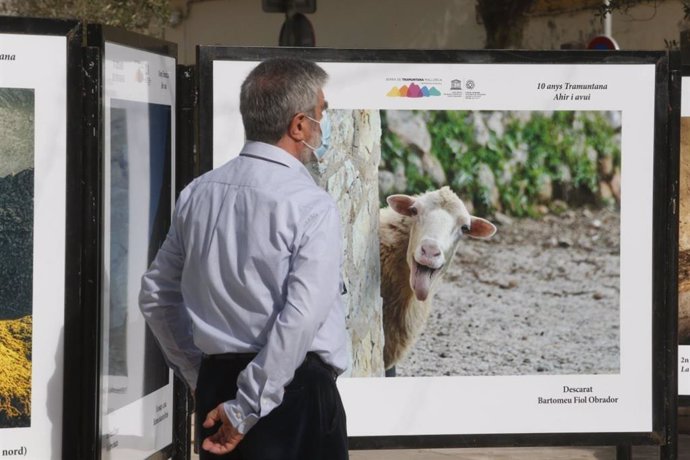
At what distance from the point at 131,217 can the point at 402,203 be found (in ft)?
3.47

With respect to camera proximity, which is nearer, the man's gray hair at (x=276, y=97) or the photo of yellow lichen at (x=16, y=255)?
the man's gray hair at (x=276, y=97)

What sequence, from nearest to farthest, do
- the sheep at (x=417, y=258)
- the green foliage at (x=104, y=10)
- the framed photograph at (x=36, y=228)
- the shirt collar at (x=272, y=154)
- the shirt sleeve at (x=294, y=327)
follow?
the shirt sleeve at (x=294, y=327) → the shirt collar at (x=272, y=154) → the framed photograph at (x=36, y=228) → the sheep at (x=417, y=258) → the green foliage at (x=104, y=10)

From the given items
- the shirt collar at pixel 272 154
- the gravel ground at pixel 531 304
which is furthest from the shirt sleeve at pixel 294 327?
the gravel ground at pixel 531 304

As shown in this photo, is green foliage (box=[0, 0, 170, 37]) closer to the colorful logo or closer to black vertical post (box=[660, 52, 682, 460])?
the colorful logo

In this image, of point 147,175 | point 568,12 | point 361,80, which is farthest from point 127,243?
point 568,12

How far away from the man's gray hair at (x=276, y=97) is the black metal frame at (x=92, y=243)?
1082 millimetres

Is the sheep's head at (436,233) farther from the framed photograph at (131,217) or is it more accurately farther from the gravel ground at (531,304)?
the framed photograph at (131,217)

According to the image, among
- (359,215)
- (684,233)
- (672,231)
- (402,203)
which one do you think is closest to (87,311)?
(359,215)

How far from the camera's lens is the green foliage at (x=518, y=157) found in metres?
5.28

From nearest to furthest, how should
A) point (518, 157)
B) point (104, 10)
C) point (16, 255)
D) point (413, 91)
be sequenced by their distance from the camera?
point (16, 255) → point (413, 91) → point (518, 157) → point (104, 10)

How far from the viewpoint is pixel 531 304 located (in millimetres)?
5430

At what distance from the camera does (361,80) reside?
17.0ft

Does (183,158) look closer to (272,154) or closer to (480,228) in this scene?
(480,228)

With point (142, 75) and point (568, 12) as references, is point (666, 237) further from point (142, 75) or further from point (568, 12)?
point (568, 12)
